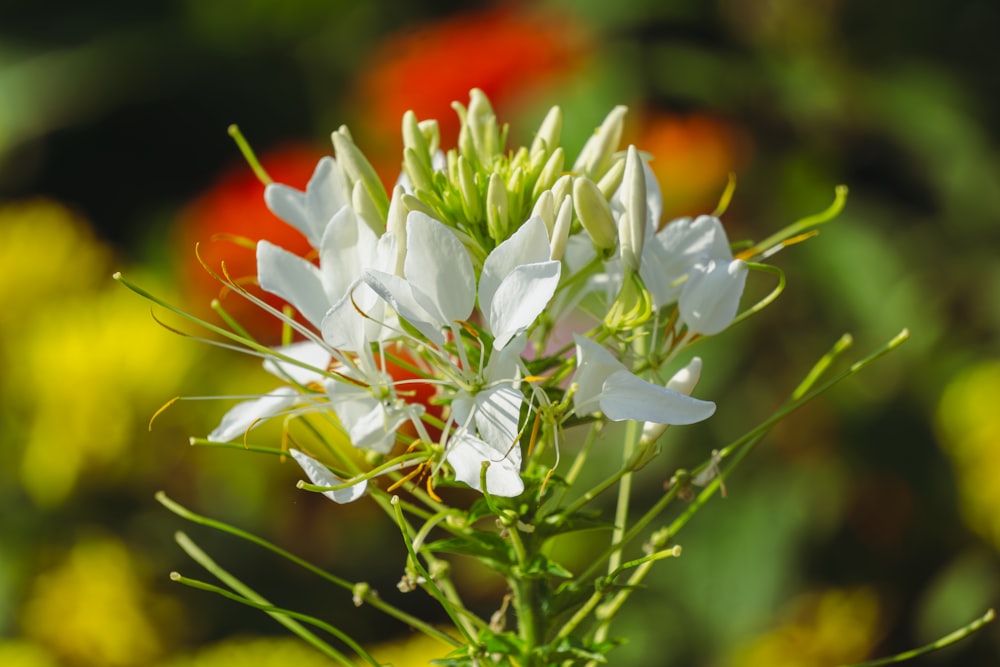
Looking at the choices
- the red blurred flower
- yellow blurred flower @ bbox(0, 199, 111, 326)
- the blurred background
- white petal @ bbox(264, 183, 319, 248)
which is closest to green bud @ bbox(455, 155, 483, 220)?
white petal @ bbox(264, 183, 319, 248)

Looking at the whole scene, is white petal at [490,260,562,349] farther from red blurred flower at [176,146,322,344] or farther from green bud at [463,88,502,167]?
red blurred flower at [176,146,322,344]

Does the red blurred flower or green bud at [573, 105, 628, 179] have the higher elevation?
green bud at [573, 105, 628, 179]

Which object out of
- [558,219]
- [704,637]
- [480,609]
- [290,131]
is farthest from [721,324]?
[290,131]

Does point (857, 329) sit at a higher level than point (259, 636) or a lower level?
higher

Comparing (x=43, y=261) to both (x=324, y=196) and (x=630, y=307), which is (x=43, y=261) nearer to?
(x=324, y=196)

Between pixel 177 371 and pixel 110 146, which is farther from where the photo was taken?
pixel 110 146

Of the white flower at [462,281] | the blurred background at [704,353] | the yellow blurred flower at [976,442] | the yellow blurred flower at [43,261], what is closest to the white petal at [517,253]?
the white flower at [462,281]

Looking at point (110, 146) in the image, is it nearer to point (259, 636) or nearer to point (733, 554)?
point (259, 636)
